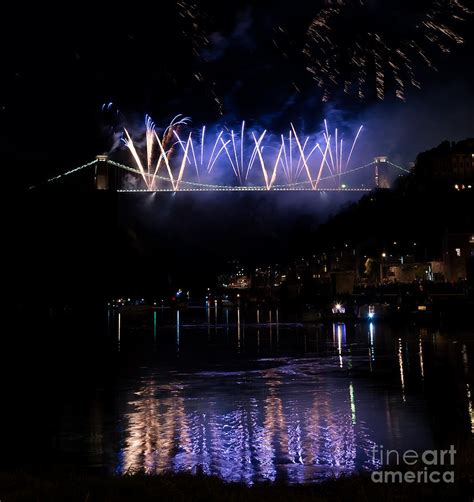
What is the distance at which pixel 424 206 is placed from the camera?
108562 millimetres

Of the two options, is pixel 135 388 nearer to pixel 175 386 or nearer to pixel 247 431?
pixel 175 386

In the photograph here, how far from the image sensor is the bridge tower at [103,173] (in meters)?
145

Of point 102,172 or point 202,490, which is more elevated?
point 102,172

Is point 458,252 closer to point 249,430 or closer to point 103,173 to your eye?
point 249,430

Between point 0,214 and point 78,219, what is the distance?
76.5 feet

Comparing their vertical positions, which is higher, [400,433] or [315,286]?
[315,286]

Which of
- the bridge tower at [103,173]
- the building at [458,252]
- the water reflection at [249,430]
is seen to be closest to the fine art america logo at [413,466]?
the water reflection at [249,430]

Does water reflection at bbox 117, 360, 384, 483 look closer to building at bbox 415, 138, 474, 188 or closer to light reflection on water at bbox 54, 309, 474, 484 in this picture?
light reflection on water at bbox 54, 309, 474, 484

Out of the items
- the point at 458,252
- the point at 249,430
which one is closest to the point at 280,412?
the point at 249,430

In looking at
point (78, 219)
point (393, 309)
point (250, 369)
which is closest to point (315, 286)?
point (78, 219)

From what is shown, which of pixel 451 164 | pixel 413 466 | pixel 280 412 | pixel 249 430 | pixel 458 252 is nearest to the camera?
pixel 413 466

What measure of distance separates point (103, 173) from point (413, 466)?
14277 centimetres

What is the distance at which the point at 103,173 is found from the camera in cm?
14825

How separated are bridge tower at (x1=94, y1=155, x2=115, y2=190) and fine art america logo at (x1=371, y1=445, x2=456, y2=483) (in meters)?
137
